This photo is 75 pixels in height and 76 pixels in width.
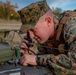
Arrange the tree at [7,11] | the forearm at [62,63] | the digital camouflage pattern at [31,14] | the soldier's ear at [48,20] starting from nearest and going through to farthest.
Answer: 1. the forearm at [62,63]
2. the digital camouflage pattern at [31,14]
3. the soldier's ear at [48,20]
4. the tree at [7,11]

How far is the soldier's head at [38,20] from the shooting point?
9.99ft

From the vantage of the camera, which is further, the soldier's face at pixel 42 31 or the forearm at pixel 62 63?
the soldier's face at pixel 42 31

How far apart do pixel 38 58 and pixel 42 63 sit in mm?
78

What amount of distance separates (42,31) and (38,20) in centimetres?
14

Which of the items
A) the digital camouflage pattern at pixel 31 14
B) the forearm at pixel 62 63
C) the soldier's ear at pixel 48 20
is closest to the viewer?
the forearm at pixel 62 63

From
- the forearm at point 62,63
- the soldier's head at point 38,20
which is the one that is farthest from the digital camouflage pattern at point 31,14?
the forearm at point 62,63

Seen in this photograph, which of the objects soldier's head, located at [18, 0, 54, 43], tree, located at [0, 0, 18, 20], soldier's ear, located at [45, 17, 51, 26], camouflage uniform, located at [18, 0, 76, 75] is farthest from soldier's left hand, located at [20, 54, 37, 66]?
tree, located at [0, 0, 18, 20]

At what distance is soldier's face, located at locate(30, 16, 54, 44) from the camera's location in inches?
121

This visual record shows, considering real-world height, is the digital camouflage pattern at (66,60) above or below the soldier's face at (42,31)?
below

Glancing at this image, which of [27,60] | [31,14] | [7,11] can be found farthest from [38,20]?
[7,11]

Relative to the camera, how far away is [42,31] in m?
3.12

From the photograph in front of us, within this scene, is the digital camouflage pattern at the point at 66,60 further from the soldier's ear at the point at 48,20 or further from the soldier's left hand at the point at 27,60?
the soldier's ear at the point at 48,20

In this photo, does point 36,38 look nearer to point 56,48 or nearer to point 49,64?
point 56,48

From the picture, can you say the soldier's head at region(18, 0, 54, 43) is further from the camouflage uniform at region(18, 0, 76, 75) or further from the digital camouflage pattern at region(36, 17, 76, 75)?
the digital camouflage pattern at region(36, 17, 76, 75)
